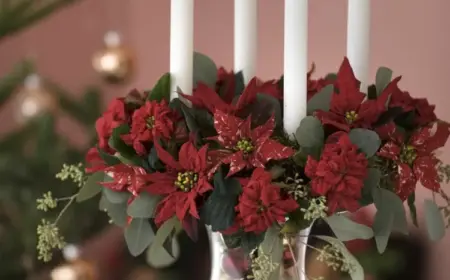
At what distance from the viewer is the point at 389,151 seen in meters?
0.61

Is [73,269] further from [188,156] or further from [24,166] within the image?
[188,156]

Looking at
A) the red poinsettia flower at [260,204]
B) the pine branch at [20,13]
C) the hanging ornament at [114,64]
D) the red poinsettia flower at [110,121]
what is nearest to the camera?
the red poinsettia flower at [260,204]

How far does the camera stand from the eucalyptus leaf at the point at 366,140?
57cm

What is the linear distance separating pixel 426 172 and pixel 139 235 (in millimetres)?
294

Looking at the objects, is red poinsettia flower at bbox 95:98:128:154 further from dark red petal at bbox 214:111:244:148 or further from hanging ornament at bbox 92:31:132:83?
hanging ornament at bbox 92:31:132:83

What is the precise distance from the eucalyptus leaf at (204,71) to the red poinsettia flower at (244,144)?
14 centimetres

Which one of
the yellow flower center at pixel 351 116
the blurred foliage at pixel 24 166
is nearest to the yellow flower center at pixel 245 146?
the yellow flower center at pixel 351 116

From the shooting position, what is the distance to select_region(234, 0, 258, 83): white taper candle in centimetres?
74

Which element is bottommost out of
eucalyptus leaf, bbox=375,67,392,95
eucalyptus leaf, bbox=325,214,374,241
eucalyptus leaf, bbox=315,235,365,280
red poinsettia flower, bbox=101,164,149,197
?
eucalyptus leaf, bbox=315,235,365,280

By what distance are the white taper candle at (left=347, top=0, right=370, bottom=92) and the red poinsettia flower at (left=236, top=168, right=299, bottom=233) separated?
8.4 inches

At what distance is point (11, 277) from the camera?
949 mm

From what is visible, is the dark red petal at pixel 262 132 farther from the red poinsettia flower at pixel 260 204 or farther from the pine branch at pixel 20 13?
the pine branch at pixel 20 13

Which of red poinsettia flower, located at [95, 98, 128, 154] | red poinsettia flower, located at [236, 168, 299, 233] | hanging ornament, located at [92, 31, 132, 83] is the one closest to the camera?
red poinsettia flower, located at [236, 168, 299, 233]

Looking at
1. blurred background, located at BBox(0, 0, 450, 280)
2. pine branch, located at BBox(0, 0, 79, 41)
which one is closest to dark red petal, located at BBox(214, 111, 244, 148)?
blurred background, located at BBox(0, 0, 450, 280)
